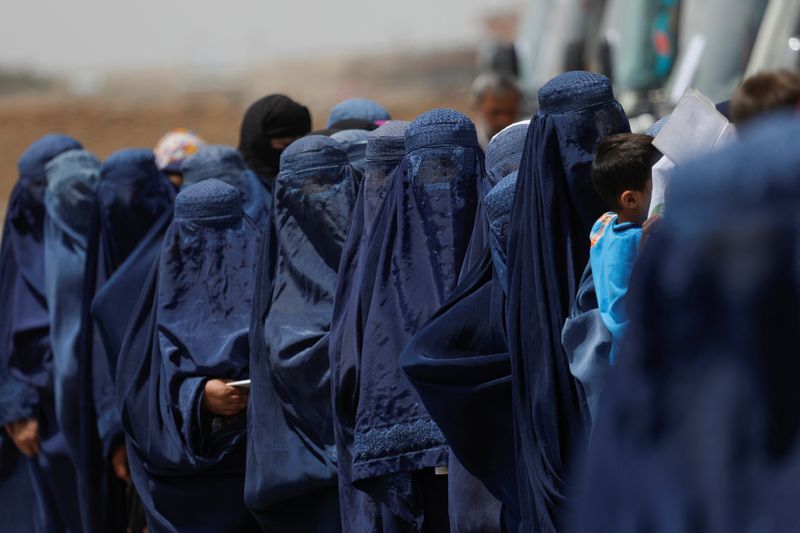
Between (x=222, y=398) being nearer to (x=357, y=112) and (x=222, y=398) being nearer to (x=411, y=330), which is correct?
(x=411, y=330)

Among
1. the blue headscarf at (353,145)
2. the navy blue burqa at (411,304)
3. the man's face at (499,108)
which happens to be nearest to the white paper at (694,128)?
the navy blue burqa at (411,304)

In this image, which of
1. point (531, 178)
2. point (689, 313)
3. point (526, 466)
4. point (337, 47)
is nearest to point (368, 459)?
point (526, 466)

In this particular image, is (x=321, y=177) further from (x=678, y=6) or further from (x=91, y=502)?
(x=678, y=6)

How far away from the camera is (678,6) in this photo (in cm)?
1117

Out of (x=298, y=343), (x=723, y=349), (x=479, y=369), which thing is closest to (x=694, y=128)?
(x=479, y=369)

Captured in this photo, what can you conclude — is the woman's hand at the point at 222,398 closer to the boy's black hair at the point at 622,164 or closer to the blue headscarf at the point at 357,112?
the blue headscarf at the point at 357,112

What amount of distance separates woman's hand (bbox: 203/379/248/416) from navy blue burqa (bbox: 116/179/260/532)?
0.03 metres

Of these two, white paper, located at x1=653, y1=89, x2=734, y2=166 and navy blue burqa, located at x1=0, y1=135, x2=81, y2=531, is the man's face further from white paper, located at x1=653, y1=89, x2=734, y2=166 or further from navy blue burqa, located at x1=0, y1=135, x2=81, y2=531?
white paper, located at x1=653, y1=89, x2=734, y2=166

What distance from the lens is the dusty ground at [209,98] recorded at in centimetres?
2734

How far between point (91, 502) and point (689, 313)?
3993 millimetres

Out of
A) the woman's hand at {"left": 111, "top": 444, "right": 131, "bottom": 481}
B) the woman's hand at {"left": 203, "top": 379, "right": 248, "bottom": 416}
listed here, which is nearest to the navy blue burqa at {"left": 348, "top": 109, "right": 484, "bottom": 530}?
the woman's hand at {"left": 203, "top": 379, "right": 248, "bottom": 416}

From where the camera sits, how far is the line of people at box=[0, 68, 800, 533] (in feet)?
5.16

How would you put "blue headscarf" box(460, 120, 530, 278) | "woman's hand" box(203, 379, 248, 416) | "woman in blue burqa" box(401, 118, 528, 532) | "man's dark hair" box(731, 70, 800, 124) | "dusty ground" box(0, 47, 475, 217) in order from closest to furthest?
"man's dark hair" box(731, 70, 800, 124) → "woman in blue burqa" box(401, 118, 528, 532) → "blue headscarf" box(460, 120, 530, 278) → "woman's hand" box(203, 379, 248, 416) → "dusty ground" box(0, 47, 475, 217)

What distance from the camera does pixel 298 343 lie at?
388 cm
